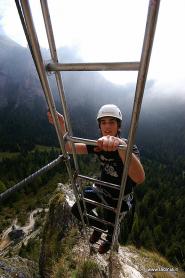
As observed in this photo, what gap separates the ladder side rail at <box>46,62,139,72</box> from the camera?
6.97 feet

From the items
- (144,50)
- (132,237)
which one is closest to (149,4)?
(144,50)

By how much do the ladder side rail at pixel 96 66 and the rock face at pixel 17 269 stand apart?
17.7ft

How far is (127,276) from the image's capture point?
6367 mm

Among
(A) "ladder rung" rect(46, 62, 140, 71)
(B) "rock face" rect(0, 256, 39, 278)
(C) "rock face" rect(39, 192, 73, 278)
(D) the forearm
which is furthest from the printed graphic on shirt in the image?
(C) "rock face" rect(39, 192, 73, 278)

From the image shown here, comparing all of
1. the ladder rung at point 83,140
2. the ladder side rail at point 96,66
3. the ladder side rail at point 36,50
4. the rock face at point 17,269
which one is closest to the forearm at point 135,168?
the ladder rung at point 83,140

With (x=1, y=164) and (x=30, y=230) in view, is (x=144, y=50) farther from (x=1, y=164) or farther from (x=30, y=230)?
(x=1, y=164)

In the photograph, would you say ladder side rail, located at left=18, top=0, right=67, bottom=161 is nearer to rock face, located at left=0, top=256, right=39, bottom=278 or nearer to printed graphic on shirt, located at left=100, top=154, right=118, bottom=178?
printed graphic on shirt, located at left=100, top=154, right=118, bottom=178

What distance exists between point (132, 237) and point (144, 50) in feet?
150

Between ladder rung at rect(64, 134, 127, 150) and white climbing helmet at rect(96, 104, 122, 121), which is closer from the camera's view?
ladder rung at rect(64, 134, 127, 150)

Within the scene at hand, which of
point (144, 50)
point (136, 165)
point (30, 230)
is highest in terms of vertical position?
point (144, 50)

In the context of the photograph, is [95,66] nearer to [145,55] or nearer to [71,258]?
[145,55]

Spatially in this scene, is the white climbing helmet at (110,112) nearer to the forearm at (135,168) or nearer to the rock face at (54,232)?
the forearm at (135,168)

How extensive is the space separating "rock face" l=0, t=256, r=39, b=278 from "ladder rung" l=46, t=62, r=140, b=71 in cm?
539

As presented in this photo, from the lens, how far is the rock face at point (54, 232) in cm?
769
